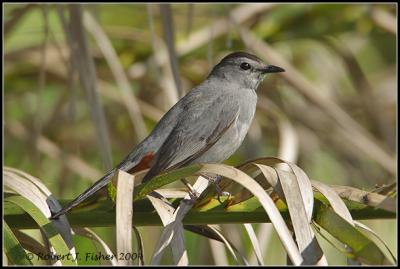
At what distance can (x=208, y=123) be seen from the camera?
4023 millimetres

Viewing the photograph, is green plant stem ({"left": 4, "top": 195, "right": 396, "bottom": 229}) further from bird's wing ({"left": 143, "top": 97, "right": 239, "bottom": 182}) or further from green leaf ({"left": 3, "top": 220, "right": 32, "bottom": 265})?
bird's wing ({"left": 143, "top": 97, "right": 239, "bottom": 182})

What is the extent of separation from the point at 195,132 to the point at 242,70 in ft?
2.72

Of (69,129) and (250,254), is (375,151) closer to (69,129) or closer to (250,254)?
(250,254)

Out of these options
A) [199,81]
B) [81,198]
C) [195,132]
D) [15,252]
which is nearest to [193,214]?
[81,198]

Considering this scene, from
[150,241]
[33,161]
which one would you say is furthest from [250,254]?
[33,161]

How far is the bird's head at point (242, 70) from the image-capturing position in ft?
15.0

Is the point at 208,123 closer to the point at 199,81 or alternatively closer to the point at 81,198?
the point at 81,198

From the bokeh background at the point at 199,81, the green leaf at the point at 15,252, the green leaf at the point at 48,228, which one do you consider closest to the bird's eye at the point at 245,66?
the bokeh background at the point at 199,81

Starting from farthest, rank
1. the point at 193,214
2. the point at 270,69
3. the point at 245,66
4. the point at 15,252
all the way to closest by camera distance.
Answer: the point at 245,66, the point at 270,69, the point at 193,214, the point at 15,252

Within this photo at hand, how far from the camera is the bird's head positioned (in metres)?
4.58

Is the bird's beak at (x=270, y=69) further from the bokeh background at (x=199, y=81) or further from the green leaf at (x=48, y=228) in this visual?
the green leaf at (x=48, y=228)

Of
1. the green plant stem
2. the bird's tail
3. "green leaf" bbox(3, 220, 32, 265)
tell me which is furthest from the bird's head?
"green leaf" bbox(3, 220, 32, 265)

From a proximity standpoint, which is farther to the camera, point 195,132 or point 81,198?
point 195,132

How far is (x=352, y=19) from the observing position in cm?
565
